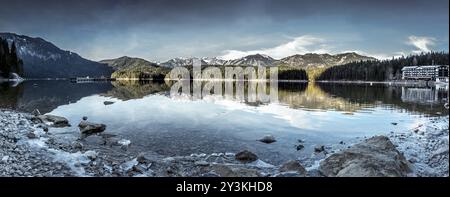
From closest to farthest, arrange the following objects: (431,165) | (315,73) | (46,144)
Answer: (431,165)
(46,144)
(315,73)

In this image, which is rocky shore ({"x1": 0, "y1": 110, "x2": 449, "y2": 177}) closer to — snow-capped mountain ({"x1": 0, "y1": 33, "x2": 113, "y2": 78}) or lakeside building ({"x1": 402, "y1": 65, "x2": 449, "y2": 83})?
lakeside building ({"x1": 402, "y1": 65, "x2": 449, "y2": 83})

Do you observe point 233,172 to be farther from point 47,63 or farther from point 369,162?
point 47,63

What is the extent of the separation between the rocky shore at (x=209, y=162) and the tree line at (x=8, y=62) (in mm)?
31966

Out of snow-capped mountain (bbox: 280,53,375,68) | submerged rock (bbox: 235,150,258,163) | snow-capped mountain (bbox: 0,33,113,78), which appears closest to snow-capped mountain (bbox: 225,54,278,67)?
snow-capped mountain (bbox: 280,53,375,68)

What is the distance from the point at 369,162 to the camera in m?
6.23

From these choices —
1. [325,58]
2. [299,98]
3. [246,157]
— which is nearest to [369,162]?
[246,157]

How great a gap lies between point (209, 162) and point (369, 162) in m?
3.62

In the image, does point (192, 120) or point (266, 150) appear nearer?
point (266, 150)

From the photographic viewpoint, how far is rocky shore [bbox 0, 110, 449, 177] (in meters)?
6.39

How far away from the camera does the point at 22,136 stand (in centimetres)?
1022

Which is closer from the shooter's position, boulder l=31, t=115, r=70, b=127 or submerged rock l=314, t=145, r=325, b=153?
submerged rock l=314, t=145, r=325, b=153
